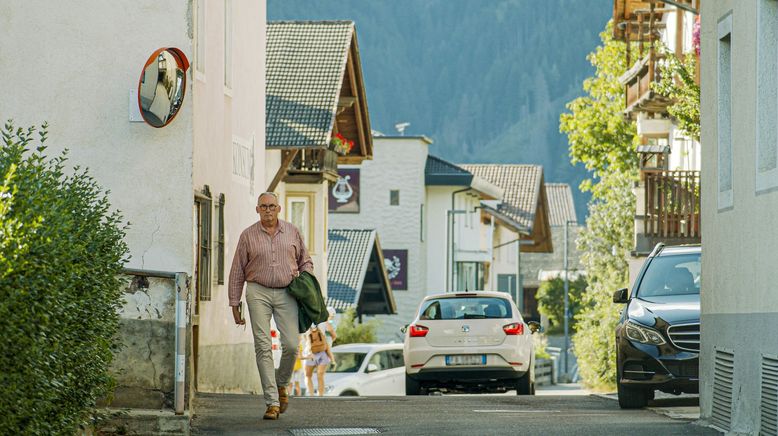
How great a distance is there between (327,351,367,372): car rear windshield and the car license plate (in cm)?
885

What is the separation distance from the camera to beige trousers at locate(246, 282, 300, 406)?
13539mm

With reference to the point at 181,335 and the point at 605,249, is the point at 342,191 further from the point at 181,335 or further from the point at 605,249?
the point at 181,335

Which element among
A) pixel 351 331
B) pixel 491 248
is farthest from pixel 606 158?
pixel 491 248

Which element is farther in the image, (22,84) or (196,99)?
(196,99)

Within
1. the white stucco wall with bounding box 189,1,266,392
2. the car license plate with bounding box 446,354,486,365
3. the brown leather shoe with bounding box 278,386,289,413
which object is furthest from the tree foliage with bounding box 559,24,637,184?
the brown leather shoe with bounding box 278,386,289,413

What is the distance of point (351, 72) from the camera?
39.1 metres

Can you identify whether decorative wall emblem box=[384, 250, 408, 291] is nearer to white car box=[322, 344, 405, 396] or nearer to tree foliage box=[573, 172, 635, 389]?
tree foliage box=[573, 172, 635, 389]

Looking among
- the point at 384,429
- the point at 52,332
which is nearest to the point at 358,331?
the point at 384,429

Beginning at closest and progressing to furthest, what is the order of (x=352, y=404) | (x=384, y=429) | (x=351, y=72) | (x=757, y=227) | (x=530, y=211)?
(x=757, y=227), (x=384, y=429), (x=352, y=404), (x=351, y=72), (x=530, y=211)

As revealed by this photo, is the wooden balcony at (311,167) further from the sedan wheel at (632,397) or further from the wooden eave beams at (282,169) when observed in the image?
the sedan wheel at (632,397)

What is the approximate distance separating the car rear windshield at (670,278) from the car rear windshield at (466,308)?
512cm

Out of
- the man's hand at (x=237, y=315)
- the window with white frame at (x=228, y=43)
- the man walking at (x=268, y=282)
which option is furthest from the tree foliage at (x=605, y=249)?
the man's hand at (x=237, y=315)

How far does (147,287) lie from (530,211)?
235ft

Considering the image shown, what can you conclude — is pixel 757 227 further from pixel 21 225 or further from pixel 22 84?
pixel 22 84
